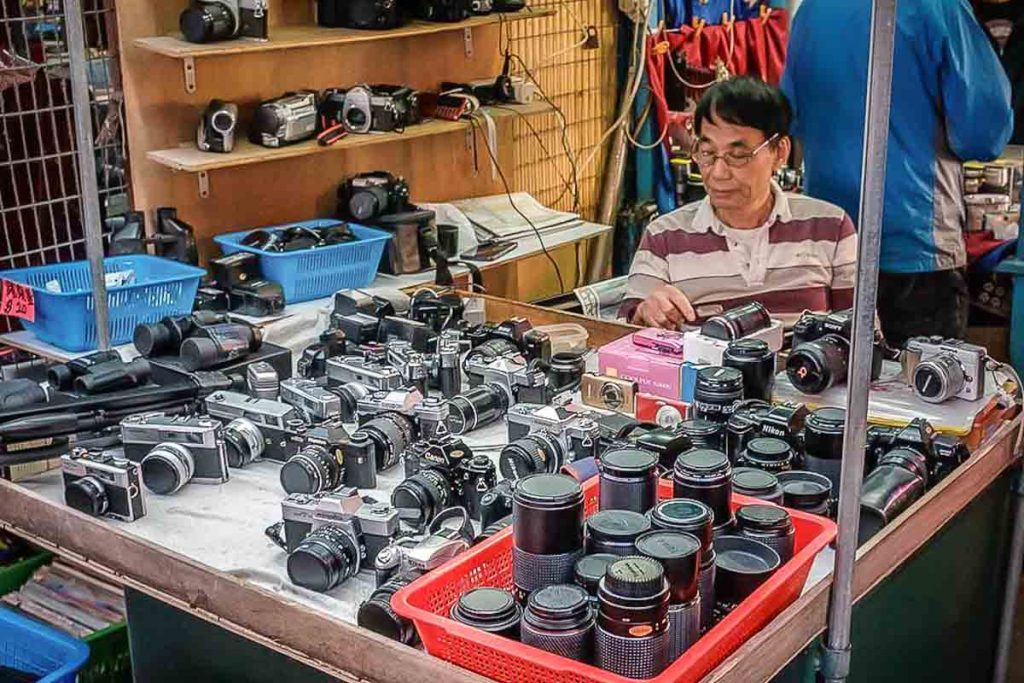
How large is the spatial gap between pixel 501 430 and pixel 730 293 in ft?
3.01

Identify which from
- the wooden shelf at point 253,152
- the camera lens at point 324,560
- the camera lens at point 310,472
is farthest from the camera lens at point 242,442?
the wooden shelf at point 253,152

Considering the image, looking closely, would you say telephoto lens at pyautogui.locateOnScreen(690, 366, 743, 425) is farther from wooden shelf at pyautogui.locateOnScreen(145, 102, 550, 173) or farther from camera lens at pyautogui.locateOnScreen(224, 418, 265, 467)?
wooden shelf at pyautogui.locateOnScreen(145, 102, 550, 173)

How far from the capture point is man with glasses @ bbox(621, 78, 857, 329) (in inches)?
118

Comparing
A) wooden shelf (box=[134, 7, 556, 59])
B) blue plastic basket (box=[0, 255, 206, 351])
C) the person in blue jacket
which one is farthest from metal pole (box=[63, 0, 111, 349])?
the person in blue jacket

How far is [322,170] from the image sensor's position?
4.00m

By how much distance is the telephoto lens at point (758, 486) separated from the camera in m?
1.78

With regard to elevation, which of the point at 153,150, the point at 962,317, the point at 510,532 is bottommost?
the point at 962,317

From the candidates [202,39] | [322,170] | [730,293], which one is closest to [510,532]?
[730,293]

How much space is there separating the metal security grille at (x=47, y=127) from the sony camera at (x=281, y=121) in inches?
14.7

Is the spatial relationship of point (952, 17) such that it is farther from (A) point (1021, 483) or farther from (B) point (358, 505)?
(B) point (358, 505)

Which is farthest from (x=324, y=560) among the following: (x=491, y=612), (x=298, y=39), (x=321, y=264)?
(x=298, y=39)

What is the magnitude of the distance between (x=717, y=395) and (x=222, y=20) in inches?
74.9

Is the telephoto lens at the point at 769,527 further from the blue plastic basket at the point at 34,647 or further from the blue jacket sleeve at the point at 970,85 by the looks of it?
the blue jacket sleeve at the point at 970,85

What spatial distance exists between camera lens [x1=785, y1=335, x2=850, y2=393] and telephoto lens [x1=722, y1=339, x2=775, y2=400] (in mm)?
73
